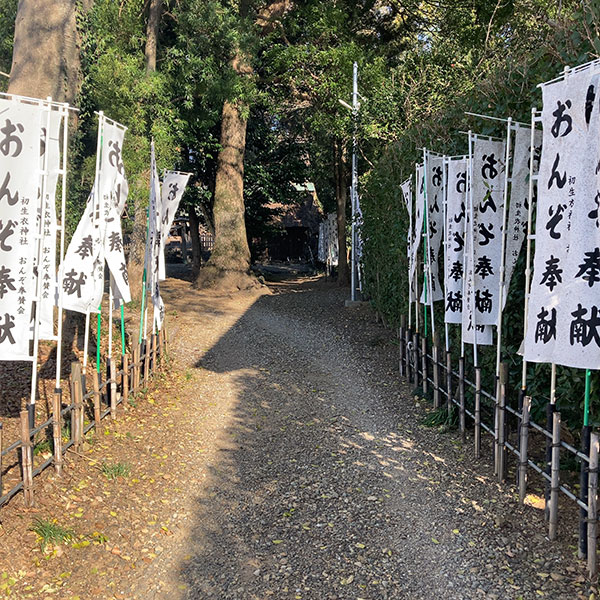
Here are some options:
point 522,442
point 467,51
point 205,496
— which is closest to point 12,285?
point 205,496

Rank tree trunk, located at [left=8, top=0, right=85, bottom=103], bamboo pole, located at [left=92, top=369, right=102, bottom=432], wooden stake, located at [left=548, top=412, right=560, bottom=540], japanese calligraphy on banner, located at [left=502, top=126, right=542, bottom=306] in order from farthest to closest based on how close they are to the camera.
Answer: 1. tree trunk, located at [left=8, top=0, right=85, bottom=103]
2. bamboo pole, located at [left=92, top=369, right=102, bottom=432]
3. japanese calligraphy on banner, located at [left=502, top=126, right=542, bottom=306]
4. wooden stake, located at [left=548, top=412, right=560, bottom=540]

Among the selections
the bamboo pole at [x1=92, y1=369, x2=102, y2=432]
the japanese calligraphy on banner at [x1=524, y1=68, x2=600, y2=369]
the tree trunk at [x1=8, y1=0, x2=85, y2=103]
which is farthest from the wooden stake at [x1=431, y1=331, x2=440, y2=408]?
the tree trunk at [x1=8, y1=0, x2=85, y2=103]

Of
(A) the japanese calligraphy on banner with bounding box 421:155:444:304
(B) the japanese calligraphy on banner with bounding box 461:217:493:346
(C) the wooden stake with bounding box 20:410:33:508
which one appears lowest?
(C) the wooden stake with bounding box 20:410:33:508

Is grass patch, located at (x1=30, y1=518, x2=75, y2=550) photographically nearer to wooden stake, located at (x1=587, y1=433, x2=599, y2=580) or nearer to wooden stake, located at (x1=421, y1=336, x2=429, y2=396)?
wooden stake, located at (x1=587, y1=433, x2=599, y2=580)

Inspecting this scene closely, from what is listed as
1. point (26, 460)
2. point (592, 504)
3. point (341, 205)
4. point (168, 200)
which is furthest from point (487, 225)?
point (341, 205)

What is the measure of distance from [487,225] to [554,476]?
2658 millimetres

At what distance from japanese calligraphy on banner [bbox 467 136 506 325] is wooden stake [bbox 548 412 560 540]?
1.67 metres

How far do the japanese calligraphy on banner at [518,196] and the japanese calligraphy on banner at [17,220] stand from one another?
4.40 m

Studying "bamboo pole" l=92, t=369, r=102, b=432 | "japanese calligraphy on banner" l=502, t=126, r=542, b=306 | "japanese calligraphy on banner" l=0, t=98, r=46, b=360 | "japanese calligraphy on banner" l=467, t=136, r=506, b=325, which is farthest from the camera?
"bamboo pole" l=92, t=369, r=102, b=432

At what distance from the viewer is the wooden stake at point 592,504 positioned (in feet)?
13.2

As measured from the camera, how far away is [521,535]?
4.75 metres

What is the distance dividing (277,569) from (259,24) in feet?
57.7

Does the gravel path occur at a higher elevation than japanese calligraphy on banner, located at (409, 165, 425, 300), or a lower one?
lower

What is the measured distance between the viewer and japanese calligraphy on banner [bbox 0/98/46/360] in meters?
4.98
